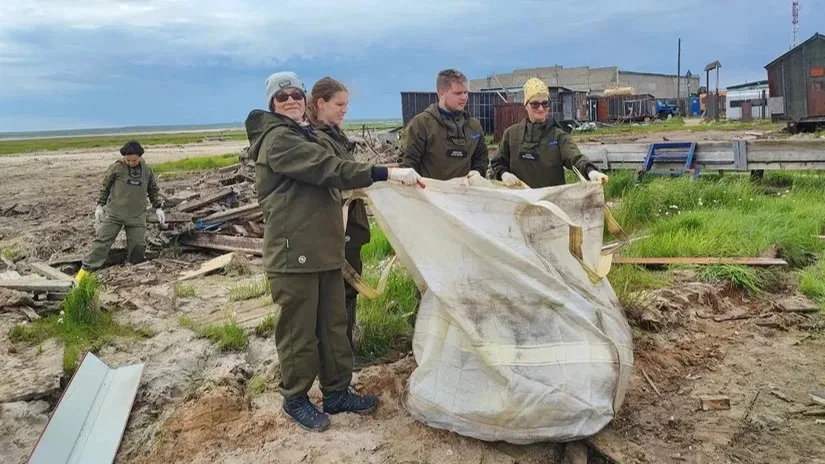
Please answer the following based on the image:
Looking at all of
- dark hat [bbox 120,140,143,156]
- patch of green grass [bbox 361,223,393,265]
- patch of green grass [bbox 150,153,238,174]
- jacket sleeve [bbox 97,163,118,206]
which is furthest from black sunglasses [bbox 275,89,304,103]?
patch of green grass [bbox 150,153,238,174]

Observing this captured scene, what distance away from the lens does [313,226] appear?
2.73m

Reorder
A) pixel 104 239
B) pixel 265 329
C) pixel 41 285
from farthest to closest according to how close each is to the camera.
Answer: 1. pixel 104 239
2. pixel 41 285
3. pixel 265 329

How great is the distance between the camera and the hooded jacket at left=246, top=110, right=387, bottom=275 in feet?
8.55

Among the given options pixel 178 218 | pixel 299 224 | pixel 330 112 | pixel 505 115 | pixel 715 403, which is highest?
pixel 505 115

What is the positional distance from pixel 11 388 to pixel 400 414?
95.3 inches

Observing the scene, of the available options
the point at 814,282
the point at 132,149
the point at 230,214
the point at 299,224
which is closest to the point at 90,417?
the point at 299,224

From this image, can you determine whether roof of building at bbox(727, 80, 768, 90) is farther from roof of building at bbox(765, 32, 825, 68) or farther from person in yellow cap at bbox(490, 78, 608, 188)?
person in yellow cap at bbox(490, 78, 608, 188)

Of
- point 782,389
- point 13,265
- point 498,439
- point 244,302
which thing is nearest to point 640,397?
point 782,389

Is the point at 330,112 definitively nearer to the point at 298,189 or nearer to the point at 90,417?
the point at 298,189

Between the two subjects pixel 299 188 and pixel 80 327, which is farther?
pixel 80 327

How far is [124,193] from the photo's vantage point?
767 cm

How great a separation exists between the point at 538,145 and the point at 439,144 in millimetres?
731

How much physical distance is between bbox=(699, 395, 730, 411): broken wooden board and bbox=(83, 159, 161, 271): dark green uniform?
6.86 meters

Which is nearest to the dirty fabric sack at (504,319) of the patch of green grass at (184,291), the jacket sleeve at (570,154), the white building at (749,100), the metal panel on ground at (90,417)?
the jacket sleeve at (570,154)
